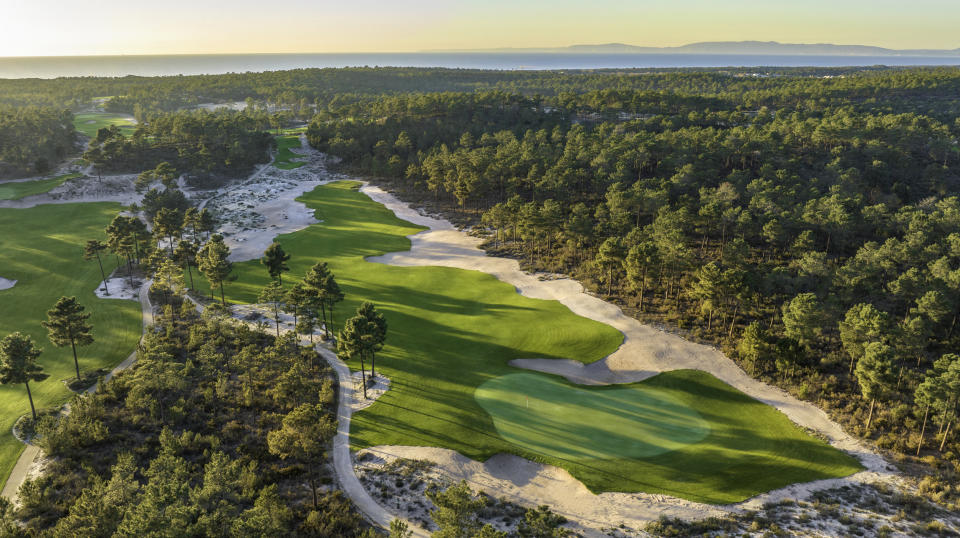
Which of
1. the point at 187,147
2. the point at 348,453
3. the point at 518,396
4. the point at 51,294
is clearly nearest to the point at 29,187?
the point at 187,147

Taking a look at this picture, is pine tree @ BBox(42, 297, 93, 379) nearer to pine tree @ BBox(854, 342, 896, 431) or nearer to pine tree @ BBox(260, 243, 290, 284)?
pine tree @ BBox(260, 243, 290, 284)

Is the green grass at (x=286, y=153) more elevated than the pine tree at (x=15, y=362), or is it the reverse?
the green grass at (x=286, y=153)

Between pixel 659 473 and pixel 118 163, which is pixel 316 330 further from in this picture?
pixel 118 163

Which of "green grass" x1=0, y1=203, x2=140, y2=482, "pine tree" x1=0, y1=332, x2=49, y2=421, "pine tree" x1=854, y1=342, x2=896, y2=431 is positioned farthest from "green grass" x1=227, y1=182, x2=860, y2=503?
"pine tree" x1=0, y1=332, x2=49, y2=421

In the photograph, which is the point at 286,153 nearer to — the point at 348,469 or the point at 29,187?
the point at 29,187

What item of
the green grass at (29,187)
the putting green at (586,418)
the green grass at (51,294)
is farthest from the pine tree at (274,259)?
the green grass at (29,187)

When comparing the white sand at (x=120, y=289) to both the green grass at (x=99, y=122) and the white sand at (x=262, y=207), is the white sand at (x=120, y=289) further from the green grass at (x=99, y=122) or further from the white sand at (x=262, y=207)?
the green grass at (x=99, y=122)
